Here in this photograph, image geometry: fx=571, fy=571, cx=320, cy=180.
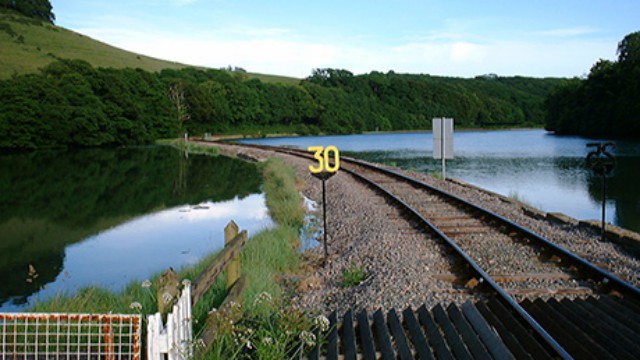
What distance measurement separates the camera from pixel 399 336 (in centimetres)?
479

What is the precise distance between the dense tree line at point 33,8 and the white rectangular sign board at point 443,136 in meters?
101

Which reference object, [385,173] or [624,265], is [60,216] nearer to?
[385,173]

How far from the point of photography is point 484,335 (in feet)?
15.6

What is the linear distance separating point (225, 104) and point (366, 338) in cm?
8967

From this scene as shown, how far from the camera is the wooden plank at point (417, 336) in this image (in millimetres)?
4410

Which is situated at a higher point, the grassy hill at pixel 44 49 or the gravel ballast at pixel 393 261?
the grassy hill at pixel 44 49

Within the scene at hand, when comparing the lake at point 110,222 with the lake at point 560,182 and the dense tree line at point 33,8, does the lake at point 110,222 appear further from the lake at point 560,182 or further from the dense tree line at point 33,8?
the dense tree line at point 33,8

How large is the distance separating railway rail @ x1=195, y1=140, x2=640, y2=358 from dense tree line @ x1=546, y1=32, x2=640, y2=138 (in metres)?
55.2

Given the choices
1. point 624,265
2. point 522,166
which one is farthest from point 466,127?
point 624,265

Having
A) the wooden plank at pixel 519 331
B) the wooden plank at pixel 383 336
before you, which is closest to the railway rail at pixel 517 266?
the wooden plank at pixel 519 331

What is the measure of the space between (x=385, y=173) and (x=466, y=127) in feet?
378

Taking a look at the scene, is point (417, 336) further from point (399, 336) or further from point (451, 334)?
point (451, 334)

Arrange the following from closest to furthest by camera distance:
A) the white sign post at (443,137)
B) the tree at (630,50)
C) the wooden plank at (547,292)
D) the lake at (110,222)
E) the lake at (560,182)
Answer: the wooden plank at (547,292), the lake at (110,222), the lake at (560,182), the white sign post at (443,137), the tree at (630,50)

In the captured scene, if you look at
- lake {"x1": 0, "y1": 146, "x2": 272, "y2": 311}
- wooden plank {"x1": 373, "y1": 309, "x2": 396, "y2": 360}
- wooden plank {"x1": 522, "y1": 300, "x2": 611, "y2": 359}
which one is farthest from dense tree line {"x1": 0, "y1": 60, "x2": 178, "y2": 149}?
wooden plank {"x1": 522, "y1": 300, "x2": 611, "y2": 359}
